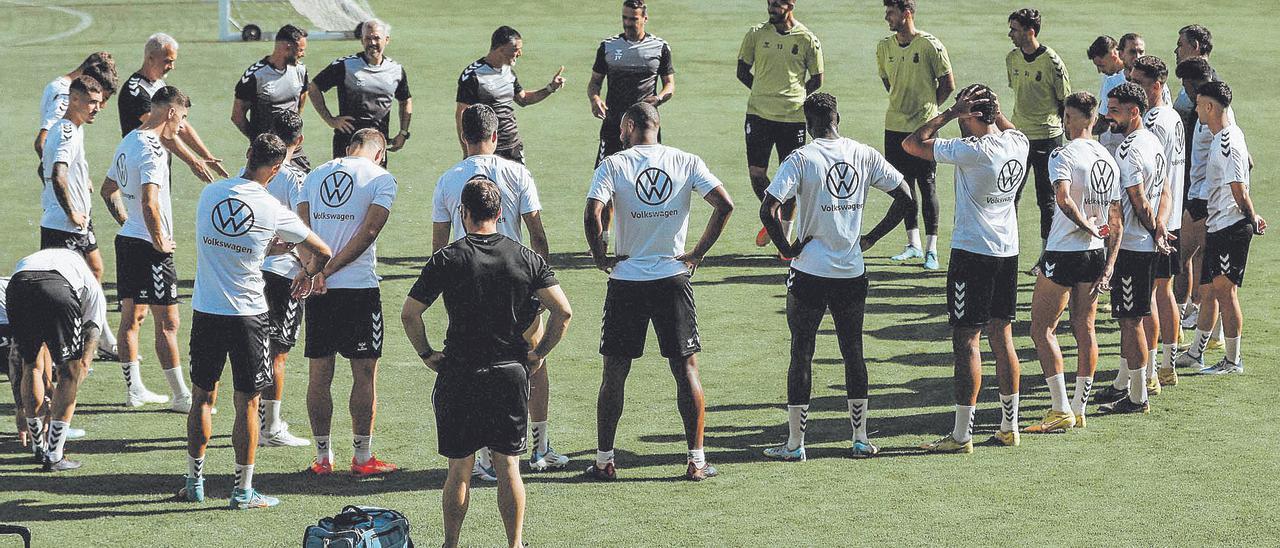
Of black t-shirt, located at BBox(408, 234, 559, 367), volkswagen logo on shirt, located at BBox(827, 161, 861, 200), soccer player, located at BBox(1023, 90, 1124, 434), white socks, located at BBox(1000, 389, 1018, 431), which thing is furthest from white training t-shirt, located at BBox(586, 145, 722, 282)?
soccer player, located at BBox(1023, 90, 1124, 434)

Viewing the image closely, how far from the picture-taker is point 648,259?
8.23 m

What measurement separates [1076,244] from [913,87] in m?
4.62

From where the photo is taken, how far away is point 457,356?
686cm

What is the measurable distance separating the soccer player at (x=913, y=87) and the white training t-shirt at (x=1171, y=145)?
3.27 m

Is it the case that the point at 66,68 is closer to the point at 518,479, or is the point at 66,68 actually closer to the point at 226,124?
the point at 226,124

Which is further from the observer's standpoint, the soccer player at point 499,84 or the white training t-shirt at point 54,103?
the soccer player at point 499,84

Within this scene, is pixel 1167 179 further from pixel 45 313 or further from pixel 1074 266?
pixel 45 313

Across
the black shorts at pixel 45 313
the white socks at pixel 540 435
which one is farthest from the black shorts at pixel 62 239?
the white socks at pixel 540 435

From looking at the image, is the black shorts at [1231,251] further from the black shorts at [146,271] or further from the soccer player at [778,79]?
the black shorts at [146,271]

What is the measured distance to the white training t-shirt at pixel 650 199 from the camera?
8164 millimetres

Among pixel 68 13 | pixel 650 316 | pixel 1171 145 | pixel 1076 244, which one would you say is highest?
pixel 68 13

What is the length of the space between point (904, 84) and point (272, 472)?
7.32 m

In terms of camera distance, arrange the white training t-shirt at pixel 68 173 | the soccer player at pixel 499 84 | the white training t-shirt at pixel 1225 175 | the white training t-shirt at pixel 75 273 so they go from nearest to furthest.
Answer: the white training t-shirt at pixel 75 273 < the white training t-shirt at pixel 68 173 < the white training t-shirt at pixel 1225 175 < the soccer player at pixel 499 84

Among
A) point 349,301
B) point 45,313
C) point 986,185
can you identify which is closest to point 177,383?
point 45,313
